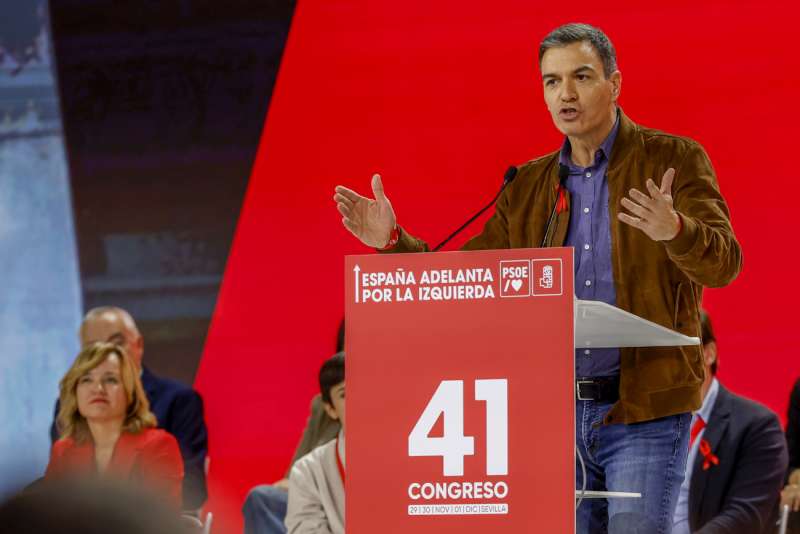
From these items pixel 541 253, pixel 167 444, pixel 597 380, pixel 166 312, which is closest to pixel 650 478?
pixel 597 380

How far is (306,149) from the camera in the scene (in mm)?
5438

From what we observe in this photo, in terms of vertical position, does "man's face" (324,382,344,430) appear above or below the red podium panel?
above

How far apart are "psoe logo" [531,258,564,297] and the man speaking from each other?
165mm

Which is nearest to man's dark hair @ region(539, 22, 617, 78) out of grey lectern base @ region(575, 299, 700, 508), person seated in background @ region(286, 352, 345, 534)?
grey lectern base @ region(575, 299, 700, 508)

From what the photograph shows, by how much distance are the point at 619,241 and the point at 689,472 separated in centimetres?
201

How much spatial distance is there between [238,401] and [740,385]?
7.24ft

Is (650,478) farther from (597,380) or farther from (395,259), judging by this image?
(395,259)

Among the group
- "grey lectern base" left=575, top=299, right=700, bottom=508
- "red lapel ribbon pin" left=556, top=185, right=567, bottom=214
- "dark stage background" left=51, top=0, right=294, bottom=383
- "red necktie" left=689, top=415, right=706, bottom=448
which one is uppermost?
"dark stage background" left=51, top=0, right=294, bottom=383

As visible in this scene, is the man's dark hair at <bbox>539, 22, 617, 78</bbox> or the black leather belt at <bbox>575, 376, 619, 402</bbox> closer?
the black leather belt at <bbox>575, 376, 619, 402</bbox>

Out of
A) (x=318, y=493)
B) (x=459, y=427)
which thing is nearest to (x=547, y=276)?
(x=459, y=427)

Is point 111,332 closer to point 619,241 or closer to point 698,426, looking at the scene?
point 698,426

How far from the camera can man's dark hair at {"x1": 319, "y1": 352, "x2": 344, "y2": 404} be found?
4027 millimetres

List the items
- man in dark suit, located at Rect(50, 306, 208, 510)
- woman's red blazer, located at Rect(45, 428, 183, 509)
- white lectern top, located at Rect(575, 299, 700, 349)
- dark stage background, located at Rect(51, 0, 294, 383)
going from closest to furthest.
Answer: white lectern top, located at Rect(575, 299, 700, 349) < woman's red blazer, located at Rect(45, 428, 183, 509) < man in dark suit, located at Rect(50, 306, 208, 510) < dark stage background, located at Rect(51, 0, 294, 383)

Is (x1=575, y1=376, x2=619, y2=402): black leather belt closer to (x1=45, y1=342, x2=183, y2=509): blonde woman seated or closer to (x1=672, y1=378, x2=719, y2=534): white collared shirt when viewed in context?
(x1=672, y1=378, x2=719, y2=534): white collared shirt
